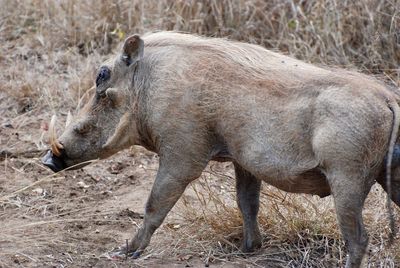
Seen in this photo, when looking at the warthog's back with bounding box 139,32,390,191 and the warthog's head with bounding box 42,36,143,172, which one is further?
the warthog's head with bounding box 42,36,143,172

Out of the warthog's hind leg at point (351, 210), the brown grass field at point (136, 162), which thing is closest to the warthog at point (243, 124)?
the warthog's hind leg at point (351, 210)

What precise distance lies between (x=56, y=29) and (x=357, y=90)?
169 inches

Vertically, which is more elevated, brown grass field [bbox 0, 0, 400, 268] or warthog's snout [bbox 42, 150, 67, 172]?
warthog's snout [bbox 42, 150, 67, 172]

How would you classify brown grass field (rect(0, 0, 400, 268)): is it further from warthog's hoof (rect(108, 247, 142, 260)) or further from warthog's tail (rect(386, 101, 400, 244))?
warthog's tail (rect(386, 101, 400, 244))

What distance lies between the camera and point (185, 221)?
5.35m

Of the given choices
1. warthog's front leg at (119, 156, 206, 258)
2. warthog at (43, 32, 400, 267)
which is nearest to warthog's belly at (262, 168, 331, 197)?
warthog at (43, 32, 400, 267)

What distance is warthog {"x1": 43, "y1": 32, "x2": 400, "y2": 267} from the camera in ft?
13.7

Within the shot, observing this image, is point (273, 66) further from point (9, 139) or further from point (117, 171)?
point (9, 139)

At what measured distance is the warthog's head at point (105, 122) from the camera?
4.93 meters

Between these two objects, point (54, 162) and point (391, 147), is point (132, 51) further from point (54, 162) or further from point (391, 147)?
point (391, 147)

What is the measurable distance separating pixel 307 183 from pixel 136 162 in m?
2.27

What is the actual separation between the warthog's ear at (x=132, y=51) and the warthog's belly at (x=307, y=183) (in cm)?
101

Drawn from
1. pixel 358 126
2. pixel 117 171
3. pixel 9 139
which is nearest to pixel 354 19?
pixel 117 171

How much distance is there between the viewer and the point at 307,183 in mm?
4410
